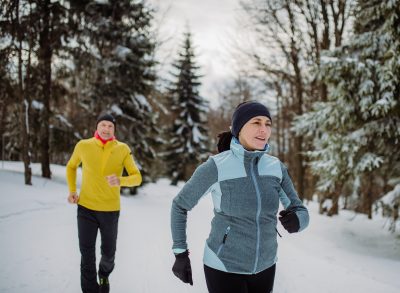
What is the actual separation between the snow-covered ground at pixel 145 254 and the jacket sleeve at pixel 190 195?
274cm

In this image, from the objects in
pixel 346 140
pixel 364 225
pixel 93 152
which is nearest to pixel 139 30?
pixel 346 140

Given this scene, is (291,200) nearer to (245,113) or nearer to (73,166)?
(245,113)

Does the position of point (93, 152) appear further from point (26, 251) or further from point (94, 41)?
point (94, 41)

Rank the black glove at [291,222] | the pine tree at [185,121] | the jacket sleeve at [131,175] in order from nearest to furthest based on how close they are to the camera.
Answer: the black glove at [291,222] → the jacket sleeve at [131,175] → the pine tree at [185,121]

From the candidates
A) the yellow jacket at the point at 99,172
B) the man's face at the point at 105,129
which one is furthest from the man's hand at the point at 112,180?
the man's face at the point at 105,129

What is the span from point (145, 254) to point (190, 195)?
4546mm

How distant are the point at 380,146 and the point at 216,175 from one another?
26.0 ft

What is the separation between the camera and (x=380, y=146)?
8758 mm

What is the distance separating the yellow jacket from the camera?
400 cm

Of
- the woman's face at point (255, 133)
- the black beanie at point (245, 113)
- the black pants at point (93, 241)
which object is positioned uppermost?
the black beanie at point (245, 113)

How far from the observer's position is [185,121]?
30.1m

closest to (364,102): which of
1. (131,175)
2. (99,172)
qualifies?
(131,175)

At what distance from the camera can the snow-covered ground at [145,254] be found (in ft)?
16.1

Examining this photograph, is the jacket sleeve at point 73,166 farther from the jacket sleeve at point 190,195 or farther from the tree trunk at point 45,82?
the tree trunk at point 45,82
